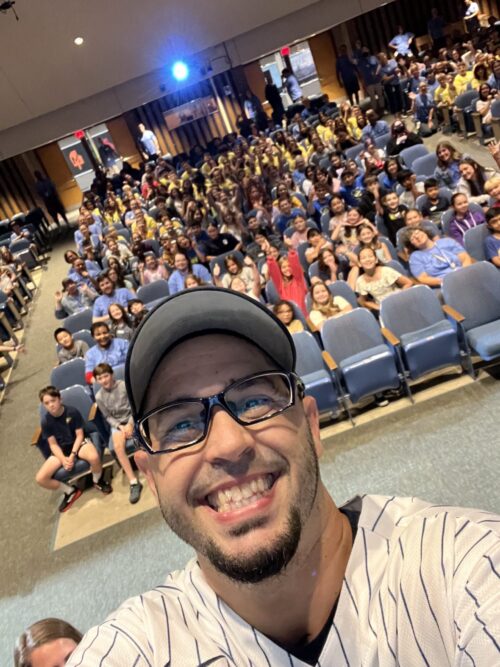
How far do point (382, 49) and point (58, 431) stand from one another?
18.8 meters

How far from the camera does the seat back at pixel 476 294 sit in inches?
161

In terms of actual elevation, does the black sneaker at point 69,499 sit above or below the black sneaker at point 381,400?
above

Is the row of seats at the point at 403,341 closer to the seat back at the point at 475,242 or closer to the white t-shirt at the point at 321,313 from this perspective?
the white t-shirt at the point at 321,313

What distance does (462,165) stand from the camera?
603 centimetres

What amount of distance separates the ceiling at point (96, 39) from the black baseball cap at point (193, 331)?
1061 cm

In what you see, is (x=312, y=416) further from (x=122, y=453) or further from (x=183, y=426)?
(x=122, y=453)

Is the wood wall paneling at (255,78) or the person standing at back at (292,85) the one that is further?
the wood wall paneling at (255,78)

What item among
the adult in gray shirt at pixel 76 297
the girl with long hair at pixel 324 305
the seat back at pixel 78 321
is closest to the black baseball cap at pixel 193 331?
the girl with long hair at pixel 324 305

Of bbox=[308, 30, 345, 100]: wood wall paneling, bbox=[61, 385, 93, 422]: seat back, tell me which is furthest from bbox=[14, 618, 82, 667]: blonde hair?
bbox=[308, 30, 345, 100]: wood wall paneling

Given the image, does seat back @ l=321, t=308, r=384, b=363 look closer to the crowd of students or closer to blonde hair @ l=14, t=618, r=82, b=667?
the crowd of students

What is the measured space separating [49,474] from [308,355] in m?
2.31

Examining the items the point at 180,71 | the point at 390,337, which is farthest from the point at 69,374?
the point at 180,71

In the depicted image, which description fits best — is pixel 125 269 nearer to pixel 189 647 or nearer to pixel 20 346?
pixel 20 346

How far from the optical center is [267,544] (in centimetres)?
80
